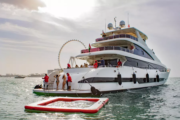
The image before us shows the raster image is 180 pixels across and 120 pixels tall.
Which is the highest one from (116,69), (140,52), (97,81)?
(140,52)

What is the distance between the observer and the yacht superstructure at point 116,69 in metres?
13.8

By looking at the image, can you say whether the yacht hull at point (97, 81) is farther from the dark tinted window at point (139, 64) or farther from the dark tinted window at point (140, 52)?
the dark tinted window at point (140, 52)

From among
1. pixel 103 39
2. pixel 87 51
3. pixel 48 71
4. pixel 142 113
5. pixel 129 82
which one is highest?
pixel 103 39

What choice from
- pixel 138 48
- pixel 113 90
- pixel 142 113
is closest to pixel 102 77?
pixel 113 90

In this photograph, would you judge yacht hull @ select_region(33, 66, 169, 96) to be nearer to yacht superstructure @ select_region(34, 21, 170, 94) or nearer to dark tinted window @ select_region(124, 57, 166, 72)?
yacht superstructure @ select_region(34, 21, 170, 94)

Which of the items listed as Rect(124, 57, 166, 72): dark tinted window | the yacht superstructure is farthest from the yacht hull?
Rect(124, 57, 166, 72): dark tinted window

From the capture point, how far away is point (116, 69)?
15.7m

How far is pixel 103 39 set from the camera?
21141 millimetres

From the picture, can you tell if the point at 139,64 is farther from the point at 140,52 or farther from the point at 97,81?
the point at 97,81

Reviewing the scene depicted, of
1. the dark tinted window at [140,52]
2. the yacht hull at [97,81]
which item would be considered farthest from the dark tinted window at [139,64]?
the dark tinted window at [140,52]

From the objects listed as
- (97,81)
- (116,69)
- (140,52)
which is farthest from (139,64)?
(97,81)

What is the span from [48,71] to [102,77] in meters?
7.47

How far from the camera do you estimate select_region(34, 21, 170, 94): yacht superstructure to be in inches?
542

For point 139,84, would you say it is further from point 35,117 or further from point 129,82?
point 35,117
